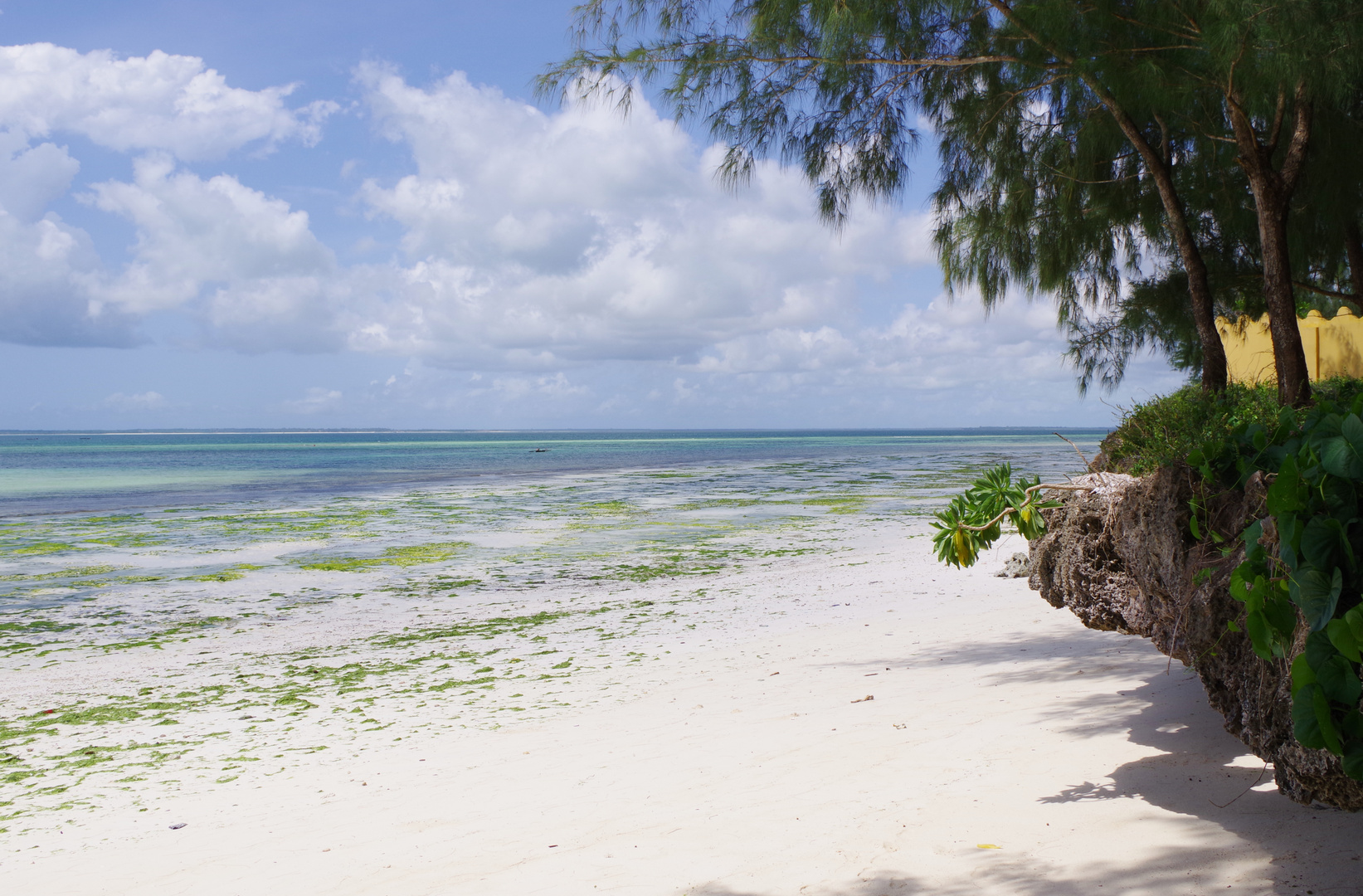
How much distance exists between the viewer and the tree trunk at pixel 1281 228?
7.25m

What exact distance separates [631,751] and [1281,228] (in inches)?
263

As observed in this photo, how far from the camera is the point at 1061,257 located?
10.6 meters

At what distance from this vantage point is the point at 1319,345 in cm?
1645

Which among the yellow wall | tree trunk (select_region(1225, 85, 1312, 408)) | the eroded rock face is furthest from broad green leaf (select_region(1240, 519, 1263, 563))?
the yellow wall

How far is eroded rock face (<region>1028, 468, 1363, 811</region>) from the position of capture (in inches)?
98.6

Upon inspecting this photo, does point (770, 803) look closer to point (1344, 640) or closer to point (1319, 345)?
point (1344, 640)

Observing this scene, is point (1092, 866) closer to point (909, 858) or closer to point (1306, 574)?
point (909, 858)

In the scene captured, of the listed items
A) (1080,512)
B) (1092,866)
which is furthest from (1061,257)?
(1092,866)

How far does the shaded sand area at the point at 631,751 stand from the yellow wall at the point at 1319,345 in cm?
966

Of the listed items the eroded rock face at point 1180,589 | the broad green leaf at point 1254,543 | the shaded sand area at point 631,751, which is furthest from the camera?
the shaded sand area at point 631,751

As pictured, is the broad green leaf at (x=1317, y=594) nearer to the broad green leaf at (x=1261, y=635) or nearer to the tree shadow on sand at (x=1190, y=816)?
the broad green leaf at (x=1261, y=635)

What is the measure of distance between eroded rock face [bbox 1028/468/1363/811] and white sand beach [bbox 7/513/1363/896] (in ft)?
1.85

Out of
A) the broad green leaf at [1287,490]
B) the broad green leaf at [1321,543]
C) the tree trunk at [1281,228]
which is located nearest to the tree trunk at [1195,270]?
the tree trunk at [1281,228]

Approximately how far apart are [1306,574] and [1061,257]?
9402 millimetres
